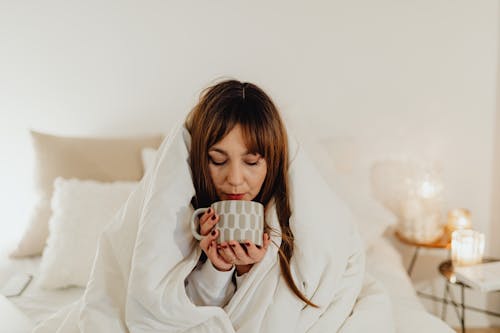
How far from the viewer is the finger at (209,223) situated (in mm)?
882

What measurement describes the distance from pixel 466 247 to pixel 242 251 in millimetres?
1077

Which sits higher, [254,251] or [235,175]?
[235,175]

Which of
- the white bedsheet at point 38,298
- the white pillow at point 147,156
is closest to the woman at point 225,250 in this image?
the white bedsheet at point 38,298

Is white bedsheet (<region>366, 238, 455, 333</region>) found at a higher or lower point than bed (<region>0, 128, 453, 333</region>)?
lower

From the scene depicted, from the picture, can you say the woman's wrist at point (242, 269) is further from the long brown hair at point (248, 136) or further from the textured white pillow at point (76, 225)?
the textured white pillow at point (76, 225)

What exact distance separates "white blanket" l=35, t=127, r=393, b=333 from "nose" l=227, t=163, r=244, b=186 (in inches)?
3.5

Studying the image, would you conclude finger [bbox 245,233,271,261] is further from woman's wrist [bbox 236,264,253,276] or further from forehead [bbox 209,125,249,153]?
forehead [bbox 209,125,249,153]

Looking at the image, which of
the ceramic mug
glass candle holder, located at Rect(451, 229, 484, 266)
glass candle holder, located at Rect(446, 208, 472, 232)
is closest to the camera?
the ceramic mug

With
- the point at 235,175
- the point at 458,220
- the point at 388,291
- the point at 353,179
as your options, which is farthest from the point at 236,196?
the point at 458,220

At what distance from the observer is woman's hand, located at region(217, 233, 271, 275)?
34.7 inches

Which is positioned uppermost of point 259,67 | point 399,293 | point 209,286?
point 259,67

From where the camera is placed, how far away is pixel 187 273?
3.04ft

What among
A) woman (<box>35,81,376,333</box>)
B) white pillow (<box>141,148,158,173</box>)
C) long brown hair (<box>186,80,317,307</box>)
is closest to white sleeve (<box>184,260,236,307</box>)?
woman (<box>35,81,376,333</box>)

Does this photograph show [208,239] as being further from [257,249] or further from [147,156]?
[147,156]
